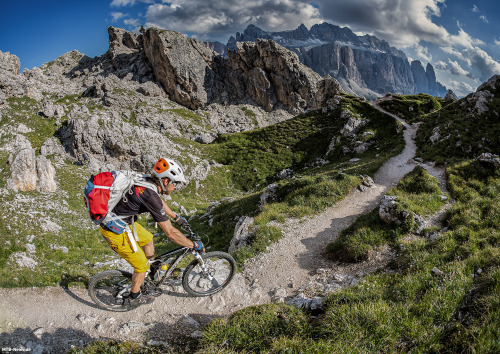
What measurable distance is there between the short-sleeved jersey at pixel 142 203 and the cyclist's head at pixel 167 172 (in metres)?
0.49

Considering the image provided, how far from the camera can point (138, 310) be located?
24.6ft

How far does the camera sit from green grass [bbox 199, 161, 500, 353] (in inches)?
185

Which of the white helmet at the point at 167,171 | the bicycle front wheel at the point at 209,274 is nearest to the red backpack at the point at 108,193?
the white helmet at the point at 167,171

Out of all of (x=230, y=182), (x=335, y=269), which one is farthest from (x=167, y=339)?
(x=230, y=182)

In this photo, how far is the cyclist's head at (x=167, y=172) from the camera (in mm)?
6505

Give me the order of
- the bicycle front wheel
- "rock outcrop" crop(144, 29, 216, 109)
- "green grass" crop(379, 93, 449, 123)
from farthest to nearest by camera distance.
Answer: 1. "rock outcrop" crop(144, 29, 216, 109)
2. "green grass" crop(379, 93, 449, 123)
3. the bicycle front wheel

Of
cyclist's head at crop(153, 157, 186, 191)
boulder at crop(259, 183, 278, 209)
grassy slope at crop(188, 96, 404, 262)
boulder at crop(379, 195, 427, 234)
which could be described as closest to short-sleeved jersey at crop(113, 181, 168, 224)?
cyclist's head at crop(153, 157, 186, 191)

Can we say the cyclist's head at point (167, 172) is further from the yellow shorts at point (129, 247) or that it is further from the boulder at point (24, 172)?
the boulder at point (24, 172)

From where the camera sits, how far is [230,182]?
4206 centimetres

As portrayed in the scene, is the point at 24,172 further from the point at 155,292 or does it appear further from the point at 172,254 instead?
the point at 172,254

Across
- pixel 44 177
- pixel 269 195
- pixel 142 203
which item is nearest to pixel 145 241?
pixel 142 203

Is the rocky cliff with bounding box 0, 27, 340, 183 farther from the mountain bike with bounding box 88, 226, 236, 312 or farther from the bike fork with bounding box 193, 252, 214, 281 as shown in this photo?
the bike fork with bounding box 193, 252, 214, 281

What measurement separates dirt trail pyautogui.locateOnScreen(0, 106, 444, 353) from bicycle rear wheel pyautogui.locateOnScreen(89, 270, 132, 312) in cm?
27

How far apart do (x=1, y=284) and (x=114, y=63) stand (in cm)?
14877
